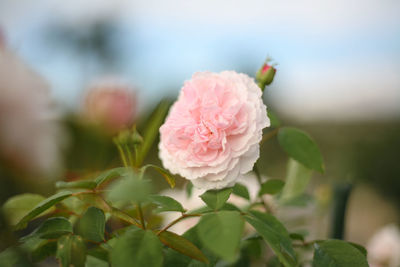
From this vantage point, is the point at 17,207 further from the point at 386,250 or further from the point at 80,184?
the point at 386,250

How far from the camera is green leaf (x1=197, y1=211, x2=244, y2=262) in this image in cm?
26

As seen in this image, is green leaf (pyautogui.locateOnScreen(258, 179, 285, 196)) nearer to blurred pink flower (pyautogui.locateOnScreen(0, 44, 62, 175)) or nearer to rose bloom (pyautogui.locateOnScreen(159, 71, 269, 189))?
rose bloom (pyautogui.locateOnScreen(159, 71, 269, 189))

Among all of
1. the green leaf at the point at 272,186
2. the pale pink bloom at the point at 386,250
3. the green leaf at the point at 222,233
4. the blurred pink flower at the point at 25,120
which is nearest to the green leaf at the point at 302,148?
the green leaf at the point at 272,186

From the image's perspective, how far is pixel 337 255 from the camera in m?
0.38

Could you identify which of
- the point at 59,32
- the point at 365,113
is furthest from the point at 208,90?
the point at 365,113

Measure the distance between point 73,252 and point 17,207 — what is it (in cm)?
15

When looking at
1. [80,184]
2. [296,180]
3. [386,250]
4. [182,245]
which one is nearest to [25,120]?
[80,184]

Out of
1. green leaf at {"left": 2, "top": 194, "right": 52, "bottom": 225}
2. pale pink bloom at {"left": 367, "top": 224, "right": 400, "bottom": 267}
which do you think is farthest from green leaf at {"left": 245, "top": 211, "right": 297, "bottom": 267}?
pale pink bloom at {"left": 367, "top": 224, "right": 400, "bottom": 267}

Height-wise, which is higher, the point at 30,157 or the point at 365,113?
the point at 30,157

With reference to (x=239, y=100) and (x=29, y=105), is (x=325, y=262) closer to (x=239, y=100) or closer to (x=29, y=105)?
(x=239, y=100)

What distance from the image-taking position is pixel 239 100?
434mm

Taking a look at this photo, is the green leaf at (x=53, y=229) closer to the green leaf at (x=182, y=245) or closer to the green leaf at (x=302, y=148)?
the green leaf at (x=182, y=245)

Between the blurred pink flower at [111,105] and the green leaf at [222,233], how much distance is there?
1.18 ft

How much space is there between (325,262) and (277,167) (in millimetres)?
2531
